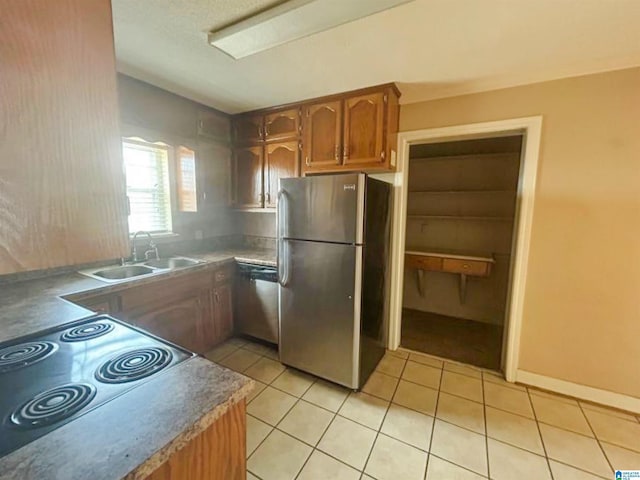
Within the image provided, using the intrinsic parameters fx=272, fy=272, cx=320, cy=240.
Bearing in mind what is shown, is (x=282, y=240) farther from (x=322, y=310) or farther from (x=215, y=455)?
(x=215, y=455)

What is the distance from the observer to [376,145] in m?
2.19

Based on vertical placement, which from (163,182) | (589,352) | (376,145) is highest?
(376,145)

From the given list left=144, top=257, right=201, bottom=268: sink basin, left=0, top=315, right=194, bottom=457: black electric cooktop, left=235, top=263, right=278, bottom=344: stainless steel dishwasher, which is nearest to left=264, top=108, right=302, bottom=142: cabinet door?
left=235, top=263, right=278, bottom=344: stainless steel dishwasher

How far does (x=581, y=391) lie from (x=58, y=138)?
10.1ft

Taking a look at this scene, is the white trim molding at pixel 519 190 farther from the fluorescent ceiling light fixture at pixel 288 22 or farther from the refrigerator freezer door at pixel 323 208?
the fluorescent ceiling light fixture at pixel 288 22

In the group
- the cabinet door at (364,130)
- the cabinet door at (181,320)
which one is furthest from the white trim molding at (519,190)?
the cabinet door at (181,320)

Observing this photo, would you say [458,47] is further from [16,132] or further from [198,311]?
[198,311]

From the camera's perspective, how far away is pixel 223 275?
2551mm

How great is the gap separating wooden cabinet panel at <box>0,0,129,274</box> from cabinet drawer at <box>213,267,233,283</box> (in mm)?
2002

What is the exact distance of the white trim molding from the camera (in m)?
1.99

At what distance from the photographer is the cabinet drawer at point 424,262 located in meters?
3.04

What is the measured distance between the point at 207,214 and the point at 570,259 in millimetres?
3204

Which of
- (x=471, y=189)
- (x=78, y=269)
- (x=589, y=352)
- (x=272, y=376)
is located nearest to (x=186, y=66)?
(x=78, y=269)

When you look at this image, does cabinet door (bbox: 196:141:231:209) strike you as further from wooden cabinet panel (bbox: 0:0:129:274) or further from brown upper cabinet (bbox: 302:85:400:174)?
wooden cabinet panel (bbox: 0:0:129:274)
